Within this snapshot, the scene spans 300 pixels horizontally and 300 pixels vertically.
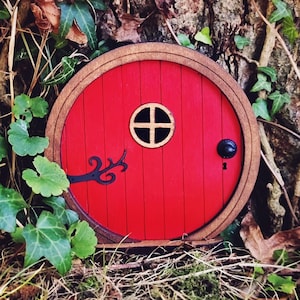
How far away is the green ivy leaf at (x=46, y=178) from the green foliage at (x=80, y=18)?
1.05 ft

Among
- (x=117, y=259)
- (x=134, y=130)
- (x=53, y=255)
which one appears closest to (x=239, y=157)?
(x=134, y=130)

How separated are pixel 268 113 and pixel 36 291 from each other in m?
0.74

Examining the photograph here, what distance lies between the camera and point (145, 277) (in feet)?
A: 4.08

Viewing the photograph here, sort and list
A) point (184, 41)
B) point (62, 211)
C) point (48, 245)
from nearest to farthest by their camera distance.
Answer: point (48, 245)
point (62, 211)
point (184, 41)

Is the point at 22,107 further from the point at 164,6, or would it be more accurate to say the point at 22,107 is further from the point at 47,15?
the point at 164,6

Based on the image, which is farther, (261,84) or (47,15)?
(261,84)

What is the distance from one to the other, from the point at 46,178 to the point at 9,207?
10 centimetres

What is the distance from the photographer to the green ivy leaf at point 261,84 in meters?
1.37

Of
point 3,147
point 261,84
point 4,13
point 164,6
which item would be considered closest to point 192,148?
point 261,84

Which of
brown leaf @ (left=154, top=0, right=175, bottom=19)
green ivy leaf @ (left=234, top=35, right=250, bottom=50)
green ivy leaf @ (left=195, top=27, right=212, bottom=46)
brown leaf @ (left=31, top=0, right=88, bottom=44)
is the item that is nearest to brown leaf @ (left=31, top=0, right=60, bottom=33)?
brown leaf @ (left=31, top=0, right=88, bottom=44)

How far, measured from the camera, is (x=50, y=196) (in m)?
1.25

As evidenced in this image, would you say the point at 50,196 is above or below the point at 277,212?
below

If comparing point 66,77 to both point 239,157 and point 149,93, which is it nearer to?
point 149,93

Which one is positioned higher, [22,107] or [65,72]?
[65,72]
